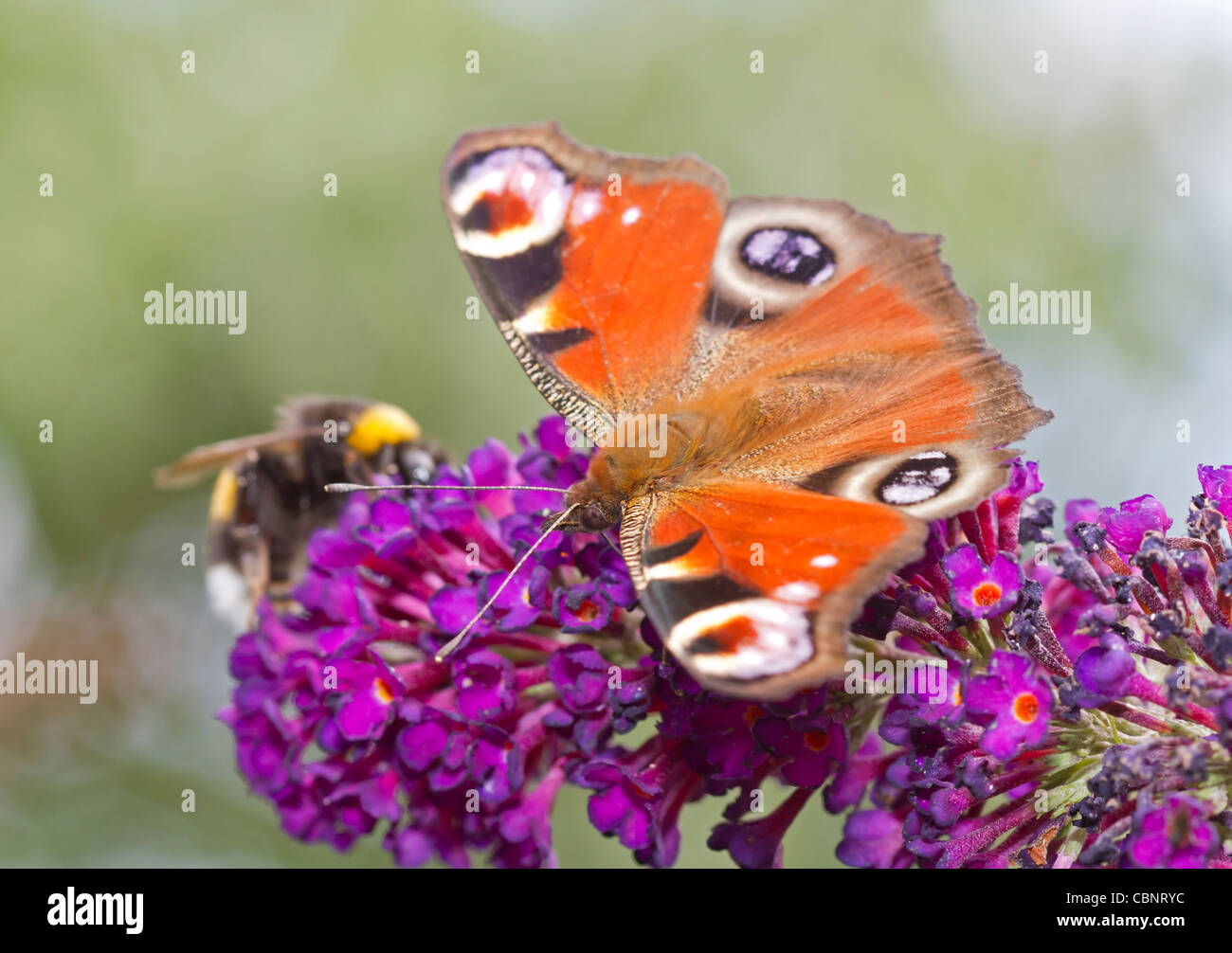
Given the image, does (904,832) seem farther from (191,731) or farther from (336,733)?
(191,731)

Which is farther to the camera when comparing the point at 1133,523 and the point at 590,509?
the point at 590,509

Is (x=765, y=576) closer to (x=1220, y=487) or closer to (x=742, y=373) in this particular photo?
(x=742, y=373)

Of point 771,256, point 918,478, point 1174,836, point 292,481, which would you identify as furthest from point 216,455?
point 1174,836

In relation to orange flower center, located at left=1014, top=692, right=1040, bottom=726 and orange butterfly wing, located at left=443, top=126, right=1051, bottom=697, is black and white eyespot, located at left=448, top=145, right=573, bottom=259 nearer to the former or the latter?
orange butterfly wing, located at left=443, top=126, right=1051, bottom=697

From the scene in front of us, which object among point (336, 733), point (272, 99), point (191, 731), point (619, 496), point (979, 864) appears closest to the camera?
point (979, 864)

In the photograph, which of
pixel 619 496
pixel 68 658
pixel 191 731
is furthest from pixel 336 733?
pixel 191 731

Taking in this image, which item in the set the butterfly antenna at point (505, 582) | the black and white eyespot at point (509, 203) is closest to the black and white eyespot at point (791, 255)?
the black and white eyespot at point (509, 203)
